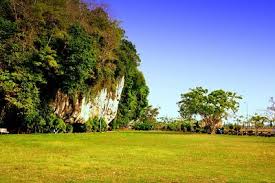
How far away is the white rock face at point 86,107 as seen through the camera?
51.5 meters

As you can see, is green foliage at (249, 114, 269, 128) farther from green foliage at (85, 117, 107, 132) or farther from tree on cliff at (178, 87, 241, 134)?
green foliage at (85, 117, 107, 132)

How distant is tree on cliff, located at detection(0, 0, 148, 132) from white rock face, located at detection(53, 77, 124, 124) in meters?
1.36

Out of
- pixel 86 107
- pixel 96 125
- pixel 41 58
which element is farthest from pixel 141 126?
pixel 41 58

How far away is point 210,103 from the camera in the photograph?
239 feet

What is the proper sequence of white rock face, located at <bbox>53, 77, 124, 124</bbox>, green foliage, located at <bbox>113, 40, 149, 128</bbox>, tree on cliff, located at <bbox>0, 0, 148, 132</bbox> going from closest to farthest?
tree on cliff, located at <bbox>0, 0, 148, 132</bbox>, white rock face, located at <bbox>53, 77, 124, 124</bbox>, green foliage, located at <bbox>113, 40, 149, 128</bbox>

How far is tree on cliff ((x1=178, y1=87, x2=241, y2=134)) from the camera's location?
2832 inches

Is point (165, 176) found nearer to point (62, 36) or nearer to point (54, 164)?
point (54, 164)

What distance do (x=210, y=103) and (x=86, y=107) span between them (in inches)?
992

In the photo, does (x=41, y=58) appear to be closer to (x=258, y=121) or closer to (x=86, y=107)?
(x=86, y=107)

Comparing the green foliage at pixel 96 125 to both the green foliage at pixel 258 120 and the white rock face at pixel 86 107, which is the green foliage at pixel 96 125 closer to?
the white rock face at pixel 86 107

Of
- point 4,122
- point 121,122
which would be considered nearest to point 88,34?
point 4,122

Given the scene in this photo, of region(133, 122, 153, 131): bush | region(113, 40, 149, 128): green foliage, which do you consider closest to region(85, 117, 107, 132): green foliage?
region(113, 40, 149, 128): green foliage

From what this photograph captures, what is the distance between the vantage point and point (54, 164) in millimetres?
17391

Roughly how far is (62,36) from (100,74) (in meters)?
7.75
